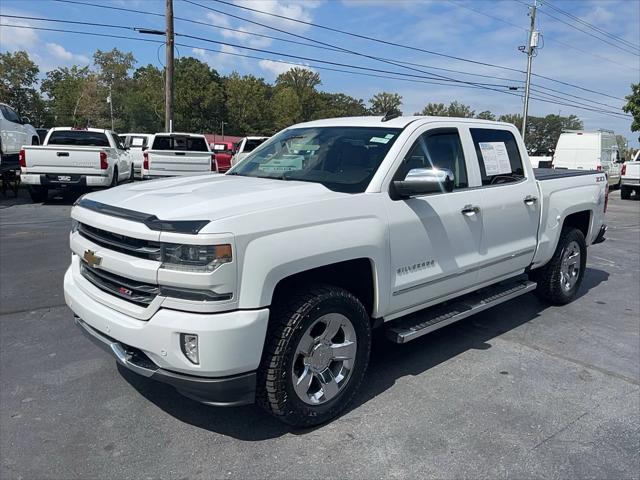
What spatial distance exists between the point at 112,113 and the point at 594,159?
58511 millimetres

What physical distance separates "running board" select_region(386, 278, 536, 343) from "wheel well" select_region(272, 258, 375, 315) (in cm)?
39

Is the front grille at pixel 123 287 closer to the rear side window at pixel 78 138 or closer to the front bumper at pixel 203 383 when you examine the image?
the front bumper at pixel 203 383

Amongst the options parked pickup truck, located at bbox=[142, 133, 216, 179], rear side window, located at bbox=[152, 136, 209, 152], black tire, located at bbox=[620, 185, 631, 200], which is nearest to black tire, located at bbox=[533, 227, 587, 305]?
parked pickup truck, located at bbox=[142, 133, 216, 179]

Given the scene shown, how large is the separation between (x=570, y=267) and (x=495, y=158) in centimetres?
205

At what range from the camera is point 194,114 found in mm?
63125

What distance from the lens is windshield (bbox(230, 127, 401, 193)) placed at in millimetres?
3754

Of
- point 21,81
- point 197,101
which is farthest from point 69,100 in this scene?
point 197,101

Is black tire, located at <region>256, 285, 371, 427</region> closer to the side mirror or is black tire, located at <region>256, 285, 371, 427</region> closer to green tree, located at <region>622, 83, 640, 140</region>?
the side mirror

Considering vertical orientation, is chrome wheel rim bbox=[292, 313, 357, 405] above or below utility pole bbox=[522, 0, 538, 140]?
below

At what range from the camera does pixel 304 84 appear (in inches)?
3332

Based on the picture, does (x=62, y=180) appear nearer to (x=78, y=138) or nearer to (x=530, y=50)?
(x=78, y=138)

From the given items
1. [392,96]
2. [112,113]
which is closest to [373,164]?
[112,113]

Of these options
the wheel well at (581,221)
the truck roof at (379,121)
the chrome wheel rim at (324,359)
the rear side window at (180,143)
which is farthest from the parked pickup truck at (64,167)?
the chrome wheel rim at (324,359)

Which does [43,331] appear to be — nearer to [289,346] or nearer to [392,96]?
[289,346]
